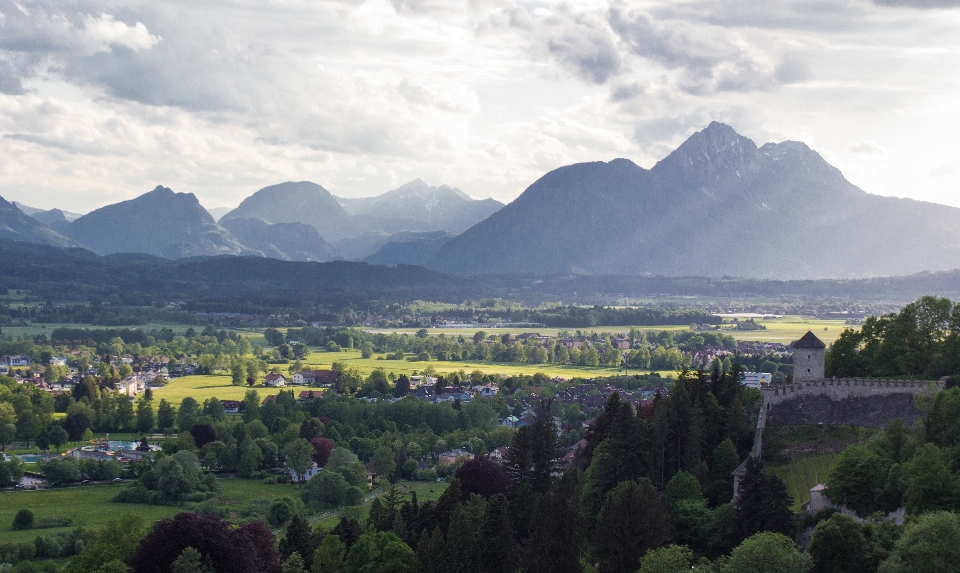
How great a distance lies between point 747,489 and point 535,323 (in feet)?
510

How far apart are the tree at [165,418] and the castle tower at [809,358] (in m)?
53.2

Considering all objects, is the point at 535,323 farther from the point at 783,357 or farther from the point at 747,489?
the point at 747,489

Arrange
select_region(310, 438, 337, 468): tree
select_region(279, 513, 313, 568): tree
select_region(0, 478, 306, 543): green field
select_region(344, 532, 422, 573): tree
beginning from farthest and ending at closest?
select_region(310, 438, 337, 468): tree < select_region(0, 478, 306, 543): green field < select_region(279, 513, 313, 568): tree < select_region(344, 532, 422, 573): tree

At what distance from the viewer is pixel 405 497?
5919 centimetres

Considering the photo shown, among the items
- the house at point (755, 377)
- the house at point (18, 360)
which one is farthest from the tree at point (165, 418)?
the house at point (18, 360)

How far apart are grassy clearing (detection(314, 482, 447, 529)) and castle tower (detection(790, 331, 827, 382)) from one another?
1930 centimetres

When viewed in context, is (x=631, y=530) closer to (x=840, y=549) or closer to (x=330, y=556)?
(x=840, y=549)

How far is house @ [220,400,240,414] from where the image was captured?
92.2 m

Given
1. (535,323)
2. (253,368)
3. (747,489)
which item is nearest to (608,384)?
(253,368)

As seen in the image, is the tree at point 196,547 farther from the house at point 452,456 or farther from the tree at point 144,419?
the tree at point 144,419

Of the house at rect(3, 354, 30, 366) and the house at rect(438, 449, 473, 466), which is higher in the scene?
the house at rect(3, 354, 30, 366)

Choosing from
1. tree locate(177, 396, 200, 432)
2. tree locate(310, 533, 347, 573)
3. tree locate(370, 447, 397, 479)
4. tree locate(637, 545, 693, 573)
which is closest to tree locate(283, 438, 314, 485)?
tree locate(370, 447, 397, 479)

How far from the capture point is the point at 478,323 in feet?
655

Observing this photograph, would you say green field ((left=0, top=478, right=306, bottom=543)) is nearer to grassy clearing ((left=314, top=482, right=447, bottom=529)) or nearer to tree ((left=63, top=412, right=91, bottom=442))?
grassy clearing ((left=314, top=482, right=447, bottom=529))
